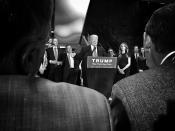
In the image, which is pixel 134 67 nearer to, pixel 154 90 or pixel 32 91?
pixel 154 90

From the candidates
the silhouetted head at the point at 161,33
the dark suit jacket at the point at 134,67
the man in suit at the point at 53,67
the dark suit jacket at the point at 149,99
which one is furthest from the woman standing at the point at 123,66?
the dark suit jacket at the point at 149,99

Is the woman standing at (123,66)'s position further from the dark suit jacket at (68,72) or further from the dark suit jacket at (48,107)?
the dark suit jacket at (48,107)

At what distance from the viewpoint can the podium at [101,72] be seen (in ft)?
15.5

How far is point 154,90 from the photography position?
108 centimetres

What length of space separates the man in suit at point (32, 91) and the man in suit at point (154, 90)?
224mm

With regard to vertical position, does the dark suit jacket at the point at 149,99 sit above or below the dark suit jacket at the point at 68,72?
above

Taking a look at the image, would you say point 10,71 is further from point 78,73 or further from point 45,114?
point 78,73

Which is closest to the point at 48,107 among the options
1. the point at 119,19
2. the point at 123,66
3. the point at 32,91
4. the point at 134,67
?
the point at 32,91

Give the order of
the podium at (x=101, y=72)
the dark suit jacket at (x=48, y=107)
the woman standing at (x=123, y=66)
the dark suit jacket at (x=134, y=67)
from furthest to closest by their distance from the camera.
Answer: the dark suit jacket at (x=134, y=67) → the woman standing at (x=123, y=66) → the podium at (x=101, y=72) → the dark suit jacket at (x=48, y=107)

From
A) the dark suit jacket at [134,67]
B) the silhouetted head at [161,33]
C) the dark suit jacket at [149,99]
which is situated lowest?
the dark suit jacket at [134,67]

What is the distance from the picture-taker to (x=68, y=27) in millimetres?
13336

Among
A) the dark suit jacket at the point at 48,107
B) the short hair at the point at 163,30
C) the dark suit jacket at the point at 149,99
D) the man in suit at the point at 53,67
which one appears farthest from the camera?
the man in suit at the point at 53,67

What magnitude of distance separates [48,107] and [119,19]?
1145 cm

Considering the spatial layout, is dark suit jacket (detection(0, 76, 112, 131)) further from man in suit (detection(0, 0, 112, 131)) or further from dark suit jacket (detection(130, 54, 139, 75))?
dark suit jacket (detection(130, 54, 139, 75))
